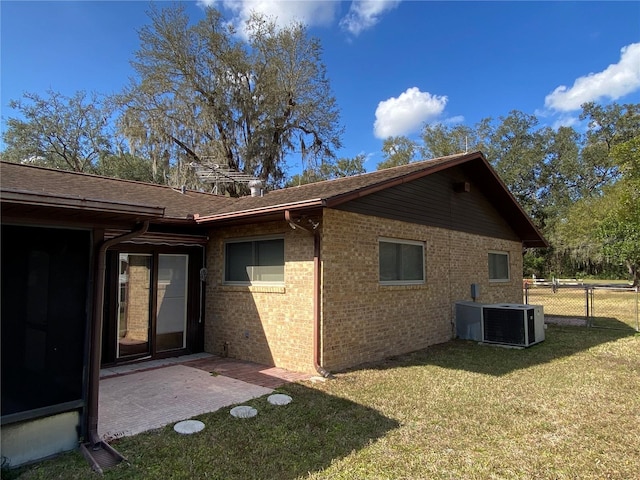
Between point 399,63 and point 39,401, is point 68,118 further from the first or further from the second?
point 39,401

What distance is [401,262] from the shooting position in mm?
8344

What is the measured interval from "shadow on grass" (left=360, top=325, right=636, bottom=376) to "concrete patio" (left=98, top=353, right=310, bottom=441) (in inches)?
82.4

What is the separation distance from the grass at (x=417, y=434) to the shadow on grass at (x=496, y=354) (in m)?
0.37

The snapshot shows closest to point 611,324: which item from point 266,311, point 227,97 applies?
point 266,311

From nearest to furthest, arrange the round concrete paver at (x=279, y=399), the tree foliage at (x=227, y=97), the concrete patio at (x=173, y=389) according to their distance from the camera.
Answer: the concrete patio at (x=173, y=389) → the round concrete paver at (x=279, y=399) → the tree foliage at (x=227, y=97)

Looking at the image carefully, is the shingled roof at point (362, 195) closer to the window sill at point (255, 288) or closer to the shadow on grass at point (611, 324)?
the window sill at point (255, 288)

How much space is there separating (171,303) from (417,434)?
18.1 feet

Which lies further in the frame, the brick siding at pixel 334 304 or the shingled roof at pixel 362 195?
the brick siding at pixel 334 304

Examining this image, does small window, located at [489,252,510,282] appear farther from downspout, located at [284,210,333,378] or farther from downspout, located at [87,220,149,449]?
downspout, located at [87,220,149,449]

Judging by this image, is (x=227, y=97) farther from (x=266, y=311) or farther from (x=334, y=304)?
(x=334, y=304)

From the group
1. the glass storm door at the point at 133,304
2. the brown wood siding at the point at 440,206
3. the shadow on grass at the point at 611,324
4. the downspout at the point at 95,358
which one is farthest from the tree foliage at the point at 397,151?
the downspout at the point at 95,358

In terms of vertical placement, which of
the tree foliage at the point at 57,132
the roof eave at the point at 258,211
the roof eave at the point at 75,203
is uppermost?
the tree foliage at the point at 57,132

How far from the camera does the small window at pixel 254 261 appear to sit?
7.25 metres

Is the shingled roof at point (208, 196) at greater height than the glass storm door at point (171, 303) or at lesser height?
greater
